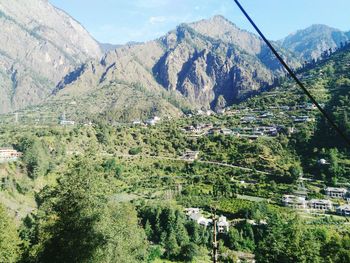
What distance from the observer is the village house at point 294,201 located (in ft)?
212

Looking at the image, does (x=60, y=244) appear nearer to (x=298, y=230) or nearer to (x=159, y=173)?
(x=298, y=230)

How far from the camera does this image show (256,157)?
88.8 meters

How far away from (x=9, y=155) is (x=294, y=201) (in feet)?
186

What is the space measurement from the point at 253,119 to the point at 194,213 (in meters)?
67.6

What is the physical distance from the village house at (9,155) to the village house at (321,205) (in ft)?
189

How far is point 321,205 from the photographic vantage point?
64562mm

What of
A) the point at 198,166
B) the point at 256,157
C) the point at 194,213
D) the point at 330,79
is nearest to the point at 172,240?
the point at 194,213

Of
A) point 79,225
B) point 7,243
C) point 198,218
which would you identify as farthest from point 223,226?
point 79,225

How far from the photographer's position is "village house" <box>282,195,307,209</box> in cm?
6456

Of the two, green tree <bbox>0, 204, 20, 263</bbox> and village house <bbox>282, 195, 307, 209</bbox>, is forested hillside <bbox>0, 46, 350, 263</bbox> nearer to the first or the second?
green tree <bbox>0, 204, 20, 263</bbox>

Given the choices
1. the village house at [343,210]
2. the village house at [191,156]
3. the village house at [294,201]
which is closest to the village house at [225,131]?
the village house at [191,156]

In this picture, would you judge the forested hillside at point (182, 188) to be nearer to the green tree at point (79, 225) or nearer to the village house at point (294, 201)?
the green tree at point (79, 225)

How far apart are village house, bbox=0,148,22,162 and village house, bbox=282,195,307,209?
174ft

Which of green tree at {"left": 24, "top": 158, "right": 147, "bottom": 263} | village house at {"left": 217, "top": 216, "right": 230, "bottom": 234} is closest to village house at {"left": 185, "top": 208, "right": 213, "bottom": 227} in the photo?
village house at {"left": 217, "top": 216, "right": 230, "bottom": 234}
